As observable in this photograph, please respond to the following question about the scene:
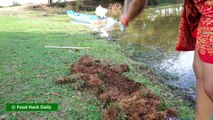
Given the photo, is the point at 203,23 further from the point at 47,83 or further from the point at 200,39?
the point at 47,83

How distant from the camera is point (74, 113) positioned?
90.6 inches

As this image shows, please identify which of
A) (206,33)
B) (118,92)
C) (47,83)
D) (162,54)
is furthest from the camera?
(162,54)

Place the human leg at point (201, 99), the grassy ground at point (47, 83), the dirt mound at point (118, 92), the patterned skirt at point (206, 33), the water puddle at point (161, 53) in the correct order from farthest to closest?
the water puddle at point (161, 53) < the grassy ground at point (47, 83) < the dirt mound at point (118, 92) < the human leg at point (201, 99) < the patterned skirt at point (206, 33)

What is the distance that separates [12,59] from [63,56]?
781mm

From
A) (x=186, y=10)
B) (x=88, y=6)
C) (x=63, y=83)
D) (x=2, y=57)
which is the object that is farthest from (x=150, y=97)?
(x=88, y=6)

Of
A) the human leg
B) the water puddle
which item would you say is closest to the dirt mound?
the water puddle

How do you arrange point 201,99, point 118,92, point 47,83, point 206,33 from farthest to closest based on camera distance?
point 47,83 < point 118,92 < point 201,99 < point 206,33

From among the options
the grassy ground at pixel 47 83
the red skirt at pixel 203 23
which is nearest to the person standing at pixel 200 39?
the red skirt at pixel 203 23

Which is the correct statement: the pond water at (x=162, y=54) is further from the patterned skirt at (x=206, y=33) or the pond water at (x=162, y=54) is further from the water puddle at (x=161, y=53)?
the patterned skirt at (x=206, y=33)

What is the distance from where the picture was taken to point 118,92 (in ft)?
8.87

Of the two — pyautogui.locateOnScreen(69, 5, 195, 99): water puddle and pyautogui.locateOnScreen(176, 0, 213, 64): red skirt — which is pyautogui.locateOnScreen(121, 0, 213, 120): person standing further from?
pyautogui.locateOnScreen(69, 5, 195, 99): water puddle

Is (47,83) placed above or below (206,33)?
below

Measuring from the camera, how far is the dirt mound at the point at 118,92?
217cm

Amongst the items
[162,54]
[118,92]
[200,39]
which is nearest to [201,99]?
[200,39]
